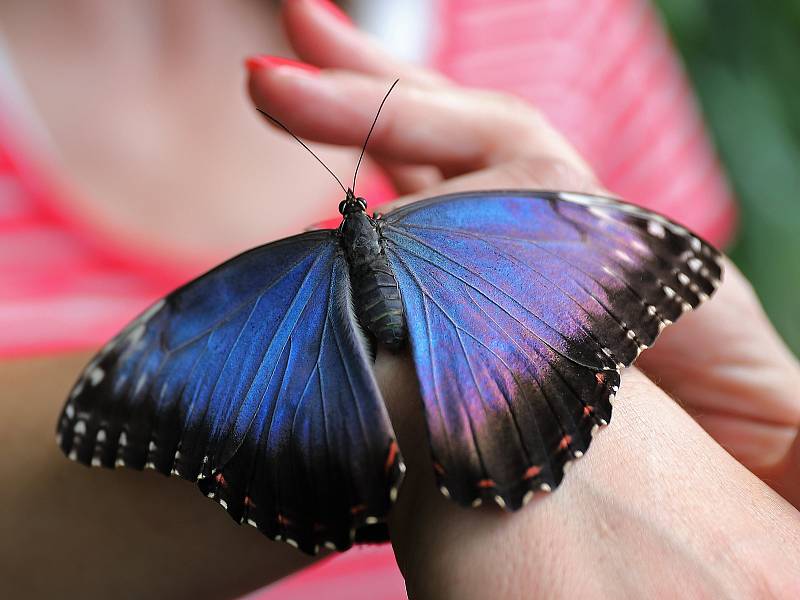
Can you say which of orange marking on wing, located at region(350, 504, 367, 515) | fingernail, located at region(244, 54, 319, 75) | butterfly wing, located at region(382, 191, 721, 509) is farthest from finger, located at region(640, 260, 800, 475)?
fingernail, located at region(244, 54, 319, 75)

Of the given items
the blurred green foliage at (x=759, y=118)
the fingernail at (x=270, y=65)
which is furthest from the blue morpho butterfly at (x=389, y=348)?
the blurred green foliage at (x=759, y=118)

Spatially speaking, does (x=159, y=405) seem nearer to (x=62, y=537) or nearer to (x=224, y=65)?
(x=62, y=537)

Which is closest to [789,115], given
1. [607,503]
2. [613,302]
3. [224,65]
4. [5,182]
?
[224,65]

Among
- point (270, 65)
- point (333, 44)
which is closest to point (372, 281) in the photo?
point (270, 65)

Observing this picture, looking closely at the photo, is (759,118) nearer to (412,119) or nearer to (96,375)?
(412,119)

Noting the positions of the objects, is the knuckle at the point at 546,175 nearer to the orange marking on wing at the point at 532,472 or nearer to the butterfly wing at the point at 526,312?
the butterfly wing at the point at 526,312

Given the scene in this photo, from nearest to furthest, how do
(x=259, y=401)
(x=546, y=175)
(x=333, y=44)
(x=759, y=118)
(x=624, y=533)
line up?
(x=624, y=533)
(x=259, y=401)
(x=546, y=175)
(x=333, y=44)
(x=759, y=118)

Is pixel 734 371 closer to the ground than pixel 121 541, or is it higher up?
higher up
